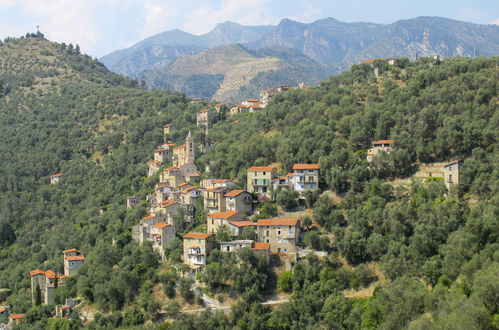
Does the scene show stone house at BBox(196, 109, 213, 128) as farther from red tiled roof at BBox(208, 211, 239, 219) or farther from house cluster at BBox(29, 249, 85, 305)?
red tiled roof at BBox(208, 211, 239, 219)

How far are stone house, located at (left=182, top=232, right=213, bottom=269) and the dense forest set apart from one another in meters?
1.23

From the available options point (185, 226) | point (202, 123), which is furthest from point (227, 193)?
point (202, 123)

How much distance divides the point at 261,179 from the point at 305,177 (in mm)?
4566

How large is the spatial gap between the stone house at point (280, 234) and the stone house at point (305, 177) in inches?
250

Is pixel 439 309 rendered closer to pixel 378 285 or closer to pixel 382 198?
pixel 378 285

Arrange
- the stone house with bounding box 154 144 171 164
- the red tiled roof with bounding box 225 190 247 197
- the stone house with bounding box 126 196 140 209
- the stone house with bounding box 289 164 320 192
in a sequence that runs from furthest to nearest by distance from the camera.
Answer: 1. the stone house with bounding box 154 144 171 164
2. the stone house with bounding box 126 196 140 209
3. the stone house with bounding box 289 164 320 192
4. the red tiled roof with bounding box 225 190 247 197

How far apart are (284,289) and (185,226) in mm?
14507

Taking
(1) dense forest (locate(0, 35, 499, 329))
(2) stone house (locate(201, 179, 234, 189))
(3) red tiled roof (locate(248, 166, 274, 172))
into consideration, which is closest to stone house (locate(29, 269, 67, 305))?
(1) dense forest (locate(0, 35, 499, 329))

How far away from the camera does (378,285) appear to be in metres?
50.2

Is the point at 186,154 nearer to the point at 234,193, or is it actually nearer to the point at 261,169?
the point at 261,169

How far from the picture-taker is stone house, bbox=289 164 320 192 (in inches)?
2441

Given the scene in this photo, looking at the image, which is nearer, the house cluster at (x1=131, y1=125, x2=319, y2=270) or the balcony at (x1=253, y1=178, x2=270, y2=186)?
the house cluster at (x1=131, y1=125, x2=319, y2=270)

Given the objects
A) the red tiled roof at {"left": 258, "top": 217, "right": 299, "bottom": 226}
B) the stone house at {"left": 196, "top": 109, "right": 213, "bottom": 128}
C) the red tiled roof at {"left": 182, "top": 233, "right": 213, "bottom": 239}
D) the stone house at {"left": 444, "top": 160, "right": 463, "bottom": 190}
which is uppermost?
the stone house at {"left": 196, "top": 109, "right": 213, "bottom": 128}

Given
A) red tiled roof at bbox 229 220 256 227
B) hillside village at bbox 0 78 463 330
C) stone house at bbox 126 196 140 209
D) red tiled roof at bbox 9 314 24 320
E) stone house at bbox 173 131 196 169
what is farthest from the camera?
stone house at bbox 173 131 196 169
